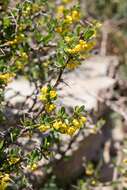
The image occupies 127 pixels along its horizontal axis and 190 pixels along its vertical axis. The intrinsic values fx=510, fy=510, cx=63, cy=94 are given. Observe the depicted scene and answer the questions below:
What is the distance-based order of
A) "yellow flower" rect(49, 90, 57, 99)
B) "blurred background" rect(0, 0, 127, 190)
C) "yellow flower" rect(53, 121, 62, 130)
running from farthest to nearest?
"blurred background" rect(0, 0, 127, 190), "yellow flower" rect(49, 90, 57, 99), "yellow flower" rect(53, 121, 62, 130)

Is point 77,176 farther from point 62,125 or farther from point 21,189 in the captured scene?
point 62,125

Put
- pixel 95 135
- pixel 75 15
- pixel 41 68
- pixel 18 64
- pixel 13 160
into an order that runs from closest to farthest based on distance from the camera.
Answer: pixel 13 160, pixel 75 15, pixel 18 64, pixel 41 68, pixel 95 135

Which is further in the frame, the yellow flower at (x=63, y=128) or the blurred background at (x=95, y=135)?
the blurred background at (x=95, y=135)

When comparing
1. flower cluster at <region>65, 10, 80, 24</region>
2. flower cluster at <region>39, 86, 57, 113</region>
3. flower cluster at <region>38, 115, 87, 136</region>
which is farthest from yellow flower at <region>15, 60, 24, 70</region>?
flower cluster at <region>38, 115, 87, 136</region>

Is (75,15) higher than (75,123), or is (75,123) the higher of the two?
(75,15)

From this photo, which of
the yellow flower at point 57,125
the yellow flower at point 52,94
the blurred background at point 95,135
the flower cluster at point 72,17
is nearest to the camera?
the yellow flower at point 57,125

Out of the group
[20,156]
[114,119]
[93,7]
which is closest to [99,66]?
[114,119]

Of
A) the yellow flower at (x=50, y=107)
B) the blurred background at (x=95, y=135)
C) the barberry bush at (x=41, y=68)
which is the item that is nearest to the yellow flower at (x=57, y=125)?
the barberry bush at (x=41, y=68)

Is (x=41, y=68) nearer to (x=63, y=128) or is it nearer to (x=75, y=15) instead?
(x=75, y=15)

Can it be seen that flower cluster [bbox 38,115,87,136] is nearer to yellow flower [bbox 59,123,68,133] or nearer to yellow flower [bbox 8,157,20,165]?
yellow flower [bbox 59,123,68,133]

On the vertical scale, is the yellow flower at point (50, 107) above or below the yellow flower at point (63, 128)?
above

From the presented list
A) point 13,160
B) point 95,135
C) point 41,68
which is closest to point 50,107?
point 13,160

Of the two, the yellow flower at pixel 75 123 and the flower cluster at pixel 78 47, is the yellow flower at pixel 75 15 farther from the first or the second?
the yellow flower at pixel 75 123

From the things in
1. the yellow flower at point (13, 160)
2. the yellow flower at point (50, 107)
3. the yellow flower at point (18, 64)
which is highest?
the yellow flower at point (18, 64)
